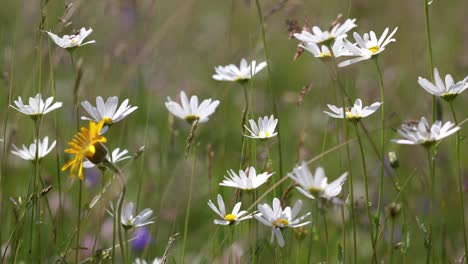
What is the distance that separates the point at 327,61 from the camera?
1.47 m

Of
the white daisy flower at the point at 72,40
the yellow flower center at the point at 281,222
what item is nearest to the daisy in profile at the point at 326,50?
the yellow flower center at the point at 281,222

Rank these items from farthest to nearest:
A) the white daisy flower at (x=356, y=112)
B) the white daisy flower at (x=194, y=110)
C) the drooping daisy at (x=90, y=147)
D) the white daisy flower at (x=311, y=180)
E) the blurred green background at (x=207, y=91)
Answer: the blurred green background at (x=207, y=91)
the white daisy flower at (x=194, y=110)
the white daisy flower at (x=356, y=112)
the drooping daisy at (x=90, y=147)
the white daisy flower at (x=311, y=180)

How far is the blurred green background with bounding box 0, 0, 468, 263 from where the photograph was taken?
7.32 feet

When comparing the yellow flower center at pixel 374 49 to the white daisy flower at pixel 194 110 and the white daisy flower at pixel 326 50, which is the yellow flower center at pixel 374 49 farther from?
the white daisy flower at pixel 194 110

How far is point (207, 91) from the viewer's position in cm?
370

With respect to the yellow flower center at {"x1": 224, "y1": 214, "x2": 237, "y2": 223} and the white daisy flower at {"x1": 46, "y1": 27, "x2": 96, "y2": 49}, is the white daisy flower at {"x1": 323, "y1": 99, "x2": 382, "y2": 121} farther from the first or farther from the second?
the white daisy flower at {"x1": 46, "y1": 27, "x2": 96, "y2": 49}

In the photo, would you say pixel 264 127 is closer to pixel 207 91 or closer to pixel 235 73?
pixel 235 73

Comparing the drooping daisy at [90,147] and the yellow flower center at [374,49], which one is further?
the yellow flower center at [374,49]

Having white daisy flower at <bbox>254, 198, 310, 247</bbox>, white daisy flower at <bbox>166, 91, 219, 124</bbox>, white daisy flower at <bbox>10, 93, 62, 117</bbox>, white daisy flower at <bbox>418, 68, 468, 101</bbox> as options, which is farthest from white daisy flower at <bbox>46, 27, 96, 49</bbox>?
white daisy flower at <bbox>418, 68, 468, 101</bbox>

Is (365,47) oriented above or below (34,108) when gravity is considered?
above

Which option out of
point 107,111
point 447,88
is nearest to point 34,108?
point 107,111

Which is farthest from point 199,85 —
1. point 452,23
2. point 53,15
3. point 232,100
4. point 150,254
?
point 150,254

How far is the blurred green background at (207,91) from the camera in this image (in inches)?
87.8

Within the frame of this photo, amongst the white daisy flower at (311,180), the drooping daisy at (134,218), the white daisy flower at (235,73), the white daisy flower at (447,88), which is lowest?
the drooping daisy at (134,218)
